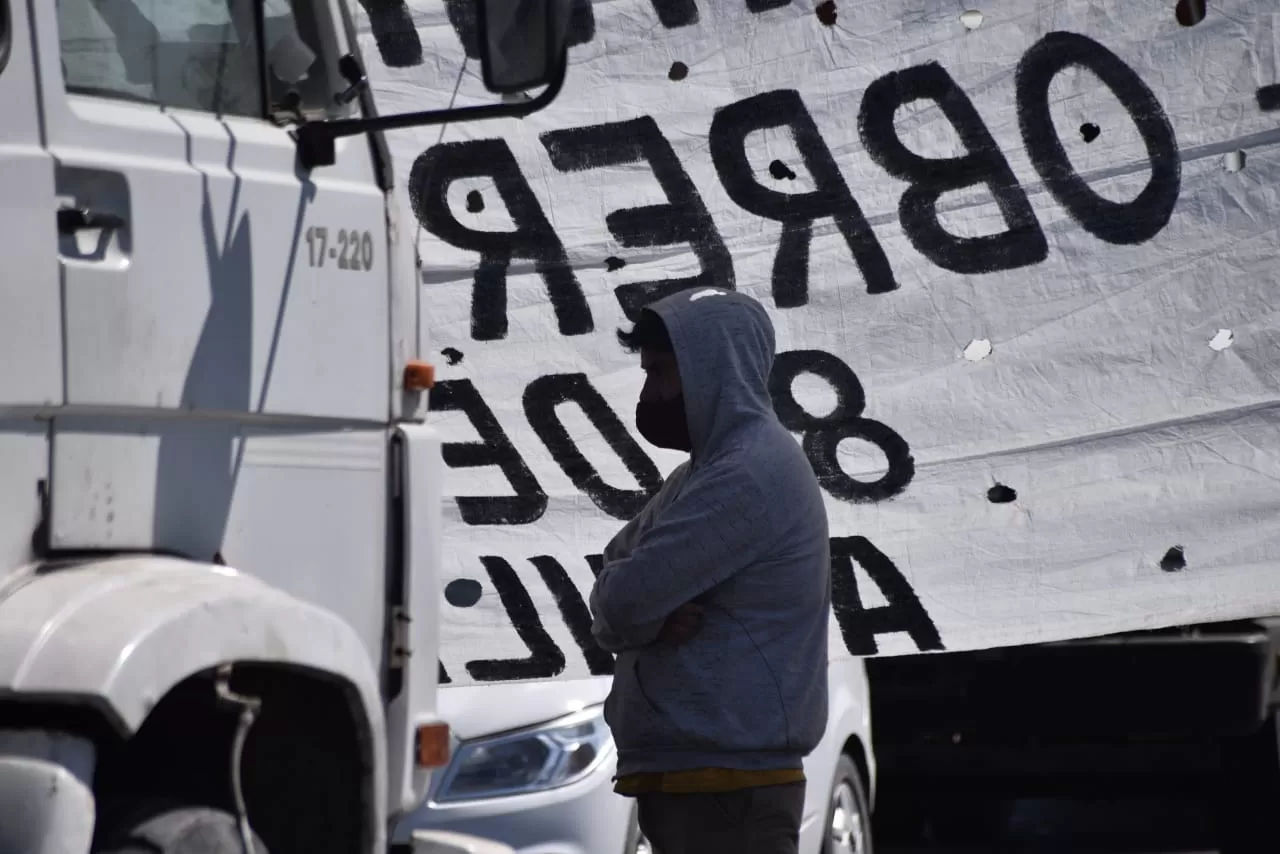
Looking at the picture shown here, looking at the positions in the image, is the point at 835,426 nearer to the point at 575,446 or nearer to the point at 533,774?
the point at 575,446

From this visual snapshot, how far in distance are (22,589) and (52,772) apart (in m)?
0.29

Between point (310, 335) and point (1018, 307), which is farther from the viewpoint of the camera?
point (1018, 307)

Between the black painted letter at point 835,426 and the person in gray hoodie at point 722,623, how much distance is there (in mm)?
1347

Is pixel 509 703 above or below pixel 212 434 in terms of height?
below

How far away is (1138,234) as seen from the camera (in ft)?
16.3

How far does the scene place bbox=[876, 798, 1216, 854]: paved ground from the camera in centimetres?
816

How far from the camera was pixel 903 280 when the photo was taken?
197 inches

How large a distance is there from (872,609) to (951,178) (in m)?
1.12

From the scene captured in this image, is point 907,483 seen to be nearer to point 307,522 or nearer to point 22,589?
point 307,522

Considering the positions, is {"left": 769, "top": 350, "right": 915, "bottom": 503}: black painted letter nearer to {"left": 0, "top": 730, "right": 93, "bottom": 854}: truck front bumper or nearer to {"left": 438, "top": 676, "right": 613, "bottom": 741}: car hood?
{"left": 438, "top": 676, "right": 613, "bottom": 741}: car hood

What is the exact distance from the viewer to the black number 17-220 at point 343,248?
11.6 feet

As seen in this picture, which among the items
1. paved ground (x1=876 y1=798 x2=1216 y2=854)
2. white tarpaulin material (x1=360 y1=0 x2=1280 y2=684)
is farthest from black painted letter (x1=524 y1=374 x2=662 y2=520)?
paved ground (x1=876 y1=798 x2=1216 y2=854)

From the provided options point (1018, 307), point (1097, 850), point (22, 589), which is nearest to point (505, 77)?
point (22, 589)

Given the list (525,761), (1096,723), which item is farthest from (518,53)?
(1096,723)
